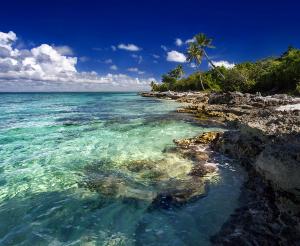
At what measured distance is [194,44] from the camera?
74.9m

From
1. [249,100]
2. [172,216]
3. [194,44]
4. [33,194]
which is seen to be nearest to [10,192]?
[33,194]

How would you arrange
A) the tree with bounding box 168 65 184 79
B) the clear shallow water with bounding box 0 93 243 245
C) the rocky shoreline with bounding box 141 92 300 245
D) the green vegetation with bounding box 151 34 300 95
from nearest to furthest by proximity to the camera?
the rocky shoreline with bounding box 141 92 300 245 → the clear shallow water with bounding box 0 93 243 245 → the green vegetation with bounding box 151 34 300 95 → the tree with bounding box 168 65 184 79

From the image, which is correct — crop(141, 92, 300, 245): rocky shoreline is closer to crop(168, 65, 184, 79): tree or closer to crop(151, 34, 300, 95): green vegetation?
crop(151, 34, 300, 95): green vegetation

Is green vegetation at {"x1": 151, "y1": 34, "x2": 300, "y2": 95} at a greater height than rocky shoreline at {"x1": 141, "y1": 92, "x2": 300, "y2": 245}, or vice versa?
green vegetation at {"x1": 151, "y1": 34, "x2": 300, "y2": 95}

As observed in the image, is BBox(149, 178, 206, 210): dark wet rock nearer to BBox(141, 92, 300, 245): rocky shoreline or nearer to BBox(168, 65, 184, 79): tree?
BBox(141, 92, 300, 245): rocky shoreline

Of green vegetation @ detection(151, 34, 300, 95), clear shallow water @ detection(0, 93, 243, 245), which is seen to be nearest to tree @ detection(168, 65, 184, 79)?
green vegetation @ detection(151, 34, 300, 95)

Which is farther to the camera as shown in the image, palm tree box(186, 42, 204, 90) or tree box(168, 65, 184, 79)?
tree box(168, 65, 184, 79)

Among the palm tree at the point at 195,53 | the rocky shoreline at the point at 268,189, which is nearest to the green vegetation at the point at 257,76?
the palm tree at the point at 195,53

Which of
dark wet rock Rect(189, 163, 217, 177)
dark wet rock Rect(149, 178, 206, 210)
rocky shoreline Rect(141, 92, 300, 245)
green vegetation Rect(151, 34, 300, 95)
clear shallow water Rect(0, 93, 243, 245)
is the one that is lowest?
clear shallow water Rect(0, 93, 243, 245)

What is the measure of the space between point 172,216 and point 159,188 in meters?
2.09

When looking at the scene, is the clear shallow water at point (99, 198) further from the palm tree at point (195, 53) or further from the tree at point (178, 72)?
the tree at point (178, 72)

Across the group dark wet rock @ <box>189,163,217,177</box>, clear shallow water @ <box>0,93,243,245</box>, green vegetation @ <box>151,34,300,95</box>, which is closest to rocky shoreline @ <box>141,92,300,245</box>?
dark wet rock @ <box>189,163,217,177</box>

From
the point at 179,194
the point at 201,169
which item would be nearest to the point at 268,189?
the point at 179,194

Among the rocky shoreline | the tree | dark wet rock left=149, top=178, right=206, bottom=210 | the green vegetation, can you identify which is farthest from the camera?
the tree
